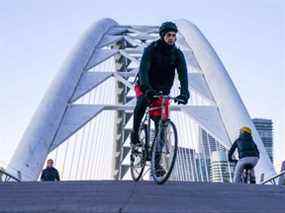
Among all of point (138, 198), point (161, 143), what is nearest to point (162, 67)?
point (161, 143)

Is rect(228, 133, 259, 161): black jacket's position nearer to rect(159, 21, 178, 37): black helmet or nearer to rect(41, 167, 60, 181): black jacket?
rect(41, 167, 60, 181): black jacket

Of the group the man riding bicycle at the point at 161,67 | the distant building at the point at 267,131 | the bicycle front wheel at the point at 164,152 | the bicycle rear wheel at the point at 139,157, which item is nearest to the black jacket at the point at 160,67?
the man riding bicycle at the point at 161,67

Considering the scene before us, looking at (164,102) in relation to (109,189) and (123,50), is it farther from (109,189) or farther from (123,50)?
(123,50)

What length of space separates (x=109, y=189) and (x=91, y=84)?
18.6 meters

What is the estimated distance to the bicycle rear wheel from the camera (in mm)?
8492

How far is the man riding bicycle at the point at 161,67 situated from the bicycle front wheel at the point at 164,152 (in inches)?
14.0

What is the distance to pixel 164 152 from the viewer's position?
7.87 m

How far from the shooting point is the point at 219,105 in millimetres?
24453

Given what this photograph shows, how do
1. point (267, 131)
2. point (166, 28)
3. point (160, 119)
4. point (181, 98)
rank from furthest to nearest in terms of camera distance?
point (267, 131) → point (160, 119) → point (181, 98) → point (166, 28)

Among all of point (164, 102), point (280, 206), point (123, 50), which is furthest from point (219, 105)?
point (280, 206)

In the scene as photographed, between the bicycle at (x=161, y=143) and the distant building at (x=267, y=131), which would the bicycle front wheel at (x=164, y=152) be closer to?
the bicycle at (x=161, y=143)

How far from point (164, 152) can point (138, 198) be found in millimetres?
1723

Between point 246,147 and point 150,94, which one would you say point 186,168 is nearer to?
point 246,147

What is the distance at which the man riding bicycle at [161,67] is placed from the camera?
25.3 ft
